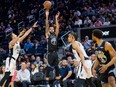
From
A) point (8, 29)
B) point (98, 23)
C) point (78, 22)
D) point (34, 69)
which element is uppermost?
point (8, 29)

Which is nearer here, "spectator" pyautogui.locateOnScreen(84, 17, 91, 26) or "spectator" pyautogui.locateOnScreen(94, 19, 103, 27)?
"spectator" pyautogui.locateOnScreen(94, 19, 103, 27)

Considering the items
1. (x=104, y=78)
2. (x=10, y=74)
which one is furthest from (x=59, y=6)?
(x=104, y=78)

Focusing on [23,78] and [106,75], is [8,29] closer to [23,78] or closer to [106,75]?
[23,78]

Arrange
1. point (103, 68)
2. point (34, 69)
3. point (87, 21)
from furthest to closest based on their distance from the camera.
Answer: point (87, 21) → point (34, 69) → point (103, 68)

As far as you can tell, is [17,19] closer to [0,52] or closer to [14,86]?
[0,52]

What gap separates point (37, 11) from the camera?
73.8 ft

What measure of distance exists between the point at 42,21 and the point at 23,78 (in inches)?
295

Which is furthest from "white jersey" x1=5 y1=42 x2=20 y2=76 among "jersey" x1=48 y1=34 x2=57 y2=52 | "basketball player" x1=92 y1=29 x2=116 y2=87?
"basketball player" x1=92 y1=29 x2=116 y2=87

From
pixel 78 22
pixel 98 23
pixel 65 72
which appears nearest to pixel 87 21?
pixel 78 22

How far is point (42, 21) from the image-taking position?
20.6m

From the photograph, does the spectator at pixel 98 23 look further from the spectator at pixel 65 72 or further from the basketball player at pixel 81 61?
the basketball player at pixel 81 61

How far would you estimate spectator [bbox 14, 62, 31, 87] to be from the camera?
13172 millimetres

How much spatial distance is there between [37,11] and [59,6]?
2064 millimetres

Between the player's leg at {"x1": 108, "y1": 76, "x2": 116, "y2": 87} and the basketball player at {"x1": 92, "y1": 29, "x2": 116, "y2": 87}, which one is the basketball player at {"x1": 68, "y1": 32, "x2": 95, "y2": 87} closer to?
the basketball player at {"x1": 92, "y1": 29, "x2": 116, "y2": 87}
